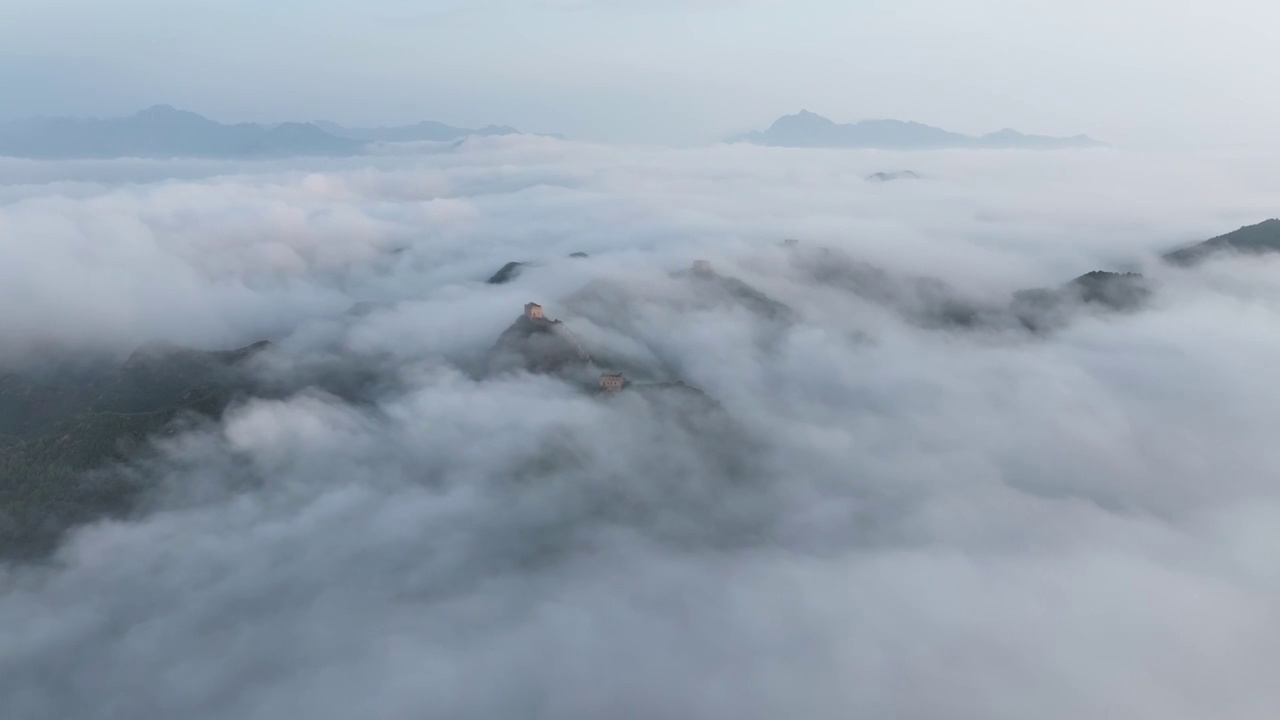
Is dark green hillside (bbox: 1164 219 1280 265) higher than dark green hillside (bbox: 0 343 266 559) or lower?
higher

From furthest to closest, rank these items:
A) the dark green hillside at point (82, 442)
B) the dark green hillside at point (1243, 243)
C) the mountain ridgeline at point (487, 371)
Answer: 1. the dark green hillside at point (1243, 243)
2. the mountain ridgeline at point (487, 371)
3. the dark green hillside at point (82, 442)

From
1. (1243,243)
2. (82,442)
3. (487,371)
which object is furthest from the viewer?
(1243,243)

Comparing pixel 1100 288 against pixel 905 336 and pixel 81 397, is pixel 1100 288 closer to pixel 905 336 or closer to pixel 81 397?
pixel 905 336

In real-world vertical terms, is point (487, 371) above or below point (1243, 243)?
below

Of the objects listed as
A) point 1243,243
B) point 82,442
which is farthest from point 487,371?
point 1243,243

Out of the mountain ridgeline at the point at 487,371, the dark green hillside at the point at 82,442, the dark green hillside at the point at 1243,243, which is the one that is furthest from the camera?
the dark green hillside at the point at 1243,243

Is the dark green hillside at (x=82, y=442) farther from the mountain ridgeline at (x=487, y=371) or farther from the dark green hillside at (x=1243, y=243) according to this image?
the dark green hillside at (x=1243, y=243)

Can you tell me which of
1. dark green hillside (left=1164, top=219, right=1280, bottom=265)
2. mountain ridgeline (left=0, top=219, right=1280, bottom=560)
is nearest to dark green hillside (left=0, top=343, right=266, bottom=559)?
mountain ridgeline (left=0, top=219, right=1280, bottom=560)

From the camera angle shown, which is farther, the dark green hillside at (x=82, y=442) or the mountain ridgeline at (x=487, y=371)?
the mountain ridgeline at (x=487, y=371)

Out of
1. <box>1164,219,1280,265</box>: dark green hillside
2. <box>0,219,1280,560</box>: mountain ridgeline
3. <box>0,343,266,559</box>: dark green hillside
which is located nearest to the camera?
<box>0,343,266,559</box>: dark green hillside

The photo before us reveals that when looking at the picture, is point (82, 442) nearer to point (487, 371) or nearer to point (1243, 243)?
point (487, 371)

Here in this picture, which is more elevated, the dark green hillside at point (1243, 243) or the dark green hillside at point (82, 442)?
the dark green hillside at point (1243, 243)

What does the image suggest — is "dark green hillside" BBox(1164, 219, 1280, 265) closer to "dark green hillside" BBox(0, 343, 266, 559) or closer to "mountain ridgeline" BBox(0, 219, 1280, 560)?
"mountain ridgeline" BBox(0, 219, 1280, 560)

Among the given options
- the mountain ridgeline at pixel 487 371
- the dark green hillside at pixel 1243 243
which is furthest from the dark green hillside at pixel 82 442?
the dark green hillside at pixel 1243 243
